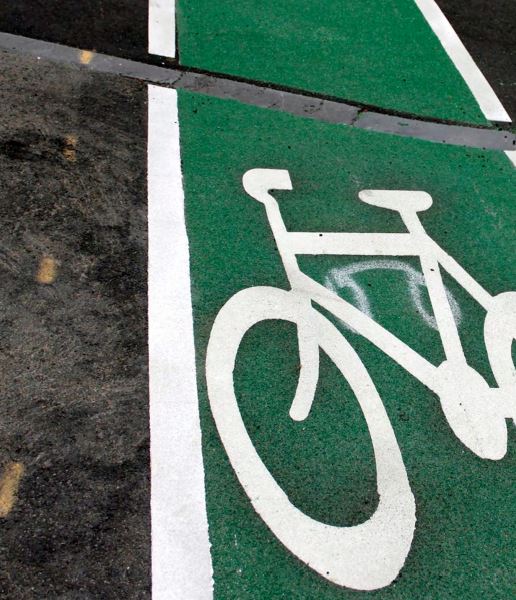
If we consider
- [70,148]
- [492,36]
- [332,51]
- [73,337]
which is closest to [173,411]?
[73,337]

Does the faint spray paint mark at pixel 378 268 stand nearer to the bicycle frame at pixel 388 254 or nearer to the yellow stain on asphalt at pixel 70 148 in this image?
the bicycle frame at pixel 388 254

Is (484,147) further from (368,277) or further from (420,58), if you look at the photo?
(368,277)

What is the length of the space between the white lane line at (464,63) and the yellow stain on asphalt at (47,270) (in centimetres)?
456

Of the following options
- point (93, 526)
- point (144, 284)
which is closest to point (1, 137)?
point (144, 284)

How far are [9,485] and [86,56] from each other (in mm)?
4307

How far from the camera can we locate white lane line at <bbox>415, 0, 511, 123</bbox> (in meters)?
6.70

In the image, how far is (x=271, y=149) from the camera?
5582 mm

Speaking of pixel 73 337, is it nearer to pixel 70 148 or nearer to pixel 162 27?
pixel 70 148

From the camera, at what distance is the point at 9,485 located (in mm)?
3232

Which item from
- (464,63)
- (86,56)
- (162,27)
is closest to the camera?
(86,56)

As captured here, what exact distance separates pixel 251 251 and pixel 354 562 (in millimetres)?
2217

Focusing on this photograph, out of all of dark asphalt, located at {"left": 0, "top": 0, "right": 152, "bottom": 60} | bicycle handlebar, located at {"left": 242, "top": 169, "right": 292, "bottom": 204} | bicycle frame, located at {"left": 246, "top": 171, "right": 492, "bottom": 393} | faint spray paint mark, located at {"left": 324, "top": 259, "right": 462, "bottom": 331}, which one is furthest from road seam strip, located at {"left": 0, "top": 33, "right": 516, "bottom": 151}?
faint spray paint mark, located at {"left": 324, "top": 259, "right": 462, "bottom": 331}

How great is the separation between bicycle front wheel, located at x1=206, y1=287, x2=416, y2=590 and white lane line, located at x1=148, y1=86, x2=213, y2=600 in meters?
0.18

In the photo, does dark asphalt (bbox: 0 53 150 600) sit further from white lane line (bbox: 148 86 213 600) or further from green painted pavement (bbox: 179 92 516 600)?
green painted pavement (bbox: 179 92 516 600)
